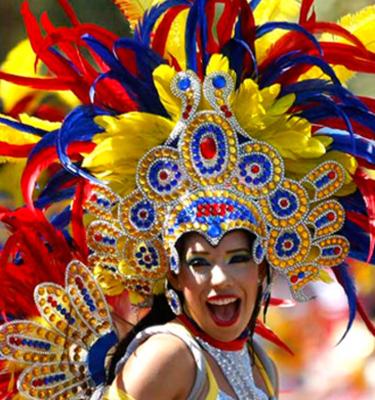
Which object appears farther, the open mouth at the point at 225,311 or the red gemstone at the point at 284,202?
the red gemstone at the point at 284,202

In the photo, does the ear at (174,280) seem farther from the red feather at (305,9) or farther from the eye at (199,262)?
the red feather at (305,9)

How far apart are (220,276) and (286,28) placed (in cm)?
74

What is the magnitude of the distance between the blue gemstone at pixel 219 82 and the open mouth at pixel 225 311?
58cm

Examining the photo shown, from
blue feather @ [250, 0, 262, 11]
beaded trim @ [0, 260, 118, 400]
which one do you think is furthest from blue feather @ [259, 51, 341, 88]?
beaded trim @ [0, 260, 118, 400]

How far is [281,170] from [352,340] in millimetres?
3972

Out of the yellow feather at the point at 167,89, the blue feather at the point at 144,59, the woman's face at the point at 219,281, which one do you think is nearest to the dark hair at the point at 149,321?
the woman's face at the point at 219,281

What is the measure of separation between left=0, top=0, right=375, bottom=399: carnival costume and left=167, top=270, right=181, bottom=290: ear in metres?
0.02

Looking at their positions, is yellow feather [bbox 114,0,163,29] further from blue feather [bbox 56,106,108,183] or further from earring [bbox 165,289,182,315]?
earring [bbox 165,289,182,315]

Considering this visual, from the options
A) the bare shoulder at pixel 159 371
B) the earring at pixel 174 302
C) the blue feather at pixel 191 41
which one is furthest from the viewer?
the blue feather at pixel 191 41

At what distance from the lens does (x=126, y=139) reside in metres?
3.56

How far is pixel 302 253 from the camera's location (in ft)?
12.1

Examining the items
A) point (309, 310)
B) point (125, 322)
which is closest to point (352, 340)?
point (309, 310)

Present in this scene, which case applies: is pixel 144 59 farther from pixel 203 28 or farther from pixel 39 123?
pixel 39 123

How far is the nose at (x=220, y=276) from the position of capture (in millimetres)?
3430
